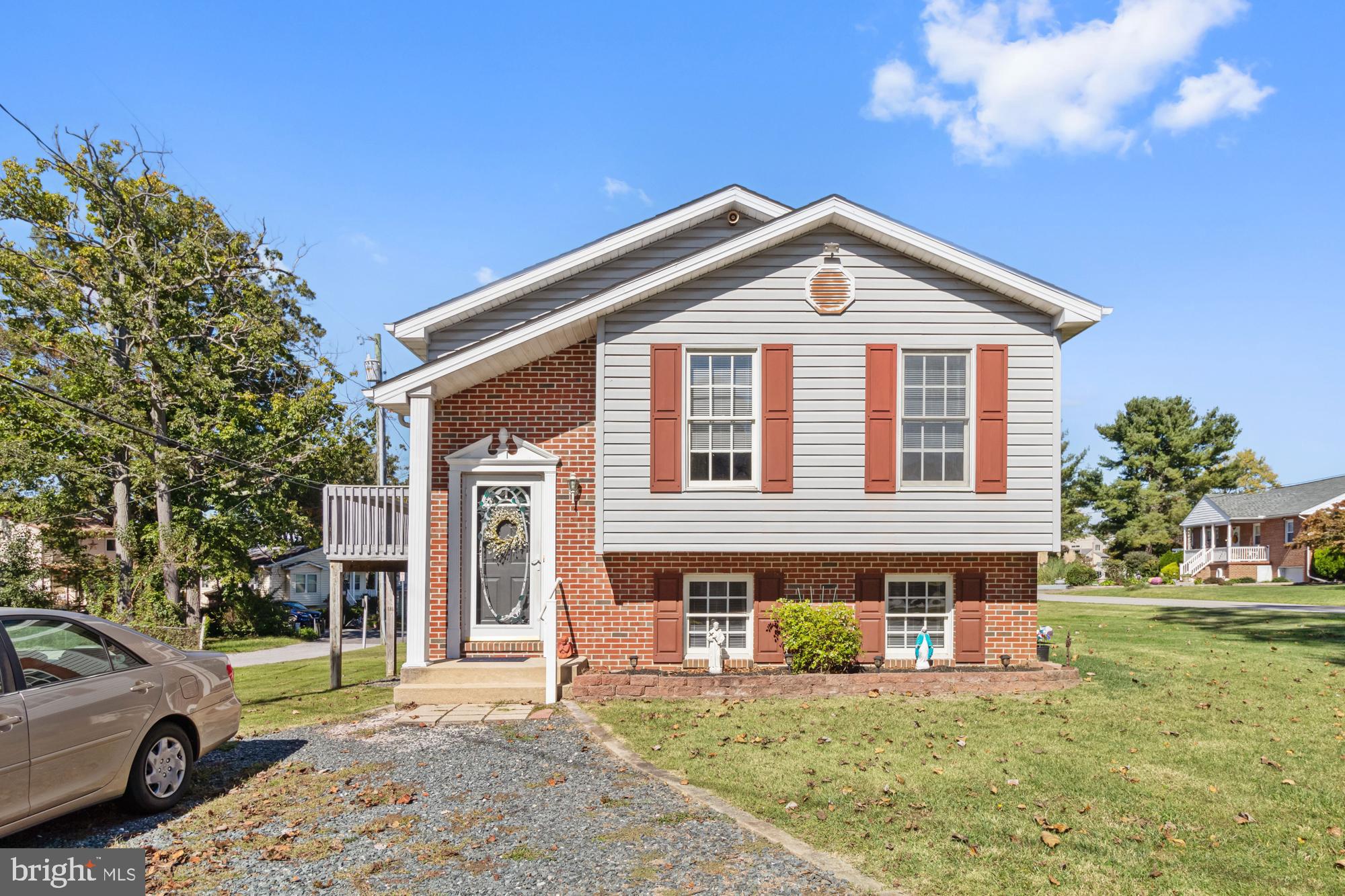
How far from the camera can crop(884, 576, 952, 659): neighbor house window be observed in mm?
11523

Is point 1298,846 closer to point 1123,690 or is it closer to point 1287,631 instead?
point 1123,690

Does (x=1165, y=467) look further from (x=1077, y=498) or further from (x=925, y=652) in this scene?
(x=925, y=652)

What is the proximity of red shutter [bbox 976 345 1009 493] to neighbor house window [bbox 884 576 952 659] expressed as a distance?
161cm

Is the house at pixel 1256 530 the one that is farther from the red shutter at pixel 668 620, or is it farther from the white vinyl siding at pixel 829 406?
the red shutter at pixel 668 620

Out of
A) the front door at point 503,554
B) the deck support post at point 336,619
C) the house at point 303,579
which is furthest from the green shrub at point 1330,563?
the house at point 303,579

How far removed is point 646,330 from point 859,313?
8.86 feet

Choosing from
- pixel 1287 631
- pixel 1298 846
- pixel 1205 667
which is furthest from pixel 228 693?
pixel 1287 631

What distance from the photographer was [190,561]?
26.7m

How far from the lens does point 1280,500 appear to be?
138 feet

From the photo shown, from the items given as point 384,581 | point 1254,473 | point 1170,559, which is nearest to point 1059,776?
point 384,581

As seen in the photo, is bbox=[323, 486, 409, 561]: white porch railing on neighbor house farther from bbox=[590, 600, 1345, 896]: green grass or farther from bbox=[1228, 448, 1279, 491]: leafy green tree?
bbox=[1228, 448, 1279, 491]: leafy green tree

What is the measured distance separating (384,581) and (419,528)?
6380 millimetres

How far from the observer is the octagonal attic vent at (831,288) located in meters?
10.9

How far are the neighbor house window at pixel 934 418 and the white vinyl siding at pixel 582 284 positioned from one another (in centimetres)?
330
